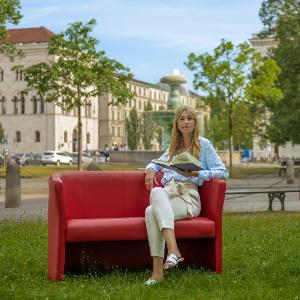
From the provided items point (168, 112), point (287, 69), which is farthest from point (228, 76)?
point (168, 112)

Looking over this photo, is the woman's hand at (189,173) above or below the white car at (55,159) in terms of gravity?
above

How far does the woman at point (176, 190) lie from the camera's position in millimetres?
6820

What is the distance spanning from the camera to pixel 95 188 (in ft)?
25.7

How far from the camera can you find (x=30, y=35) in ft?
361

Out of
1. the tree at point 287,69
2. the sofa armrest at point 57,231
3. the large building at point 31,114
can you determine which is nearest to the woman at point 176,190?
the sofa armrest at point 57,231

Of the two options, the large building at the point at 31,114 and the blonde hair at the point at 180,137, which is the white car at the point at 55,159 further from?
the blonde hair at the point at 180,137

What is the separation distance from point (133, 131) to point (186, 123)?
112579mm

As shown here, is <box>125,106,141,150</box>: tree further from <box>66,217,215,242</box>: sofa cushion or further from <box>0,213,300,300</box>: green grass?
<box>66,217,215,242</box>: sofa cushion

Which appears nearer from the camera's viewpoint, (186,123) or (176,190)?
(176,190)

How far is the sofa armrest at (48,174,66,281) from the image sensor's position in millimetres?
Answer: 6918

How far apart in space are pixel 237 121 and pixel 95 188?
50488 millimetres

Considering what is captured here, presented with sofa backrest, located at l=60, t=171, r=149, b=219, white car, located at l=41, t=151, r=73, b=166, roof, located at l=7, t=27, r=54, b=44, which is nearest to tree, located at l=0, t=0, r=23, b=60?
sofa backrest, located at l=60, t=171, r=149, b=219

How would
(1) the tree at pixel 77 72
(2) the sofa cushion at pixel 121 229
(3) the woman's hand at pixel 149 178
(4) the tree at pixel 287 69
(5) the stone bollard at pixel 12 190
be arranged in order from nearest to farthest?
(2) the sofa cushion at pixel 121 229 < (3) the woman's hand at pixel 149 178 < (5) the stone bollard at pixel 12 190 < (1) the tree at pixel 77 72 < (4) the tree at pixel 287 69

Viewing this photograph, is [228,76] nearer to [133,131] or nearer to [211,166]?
[211,166]
